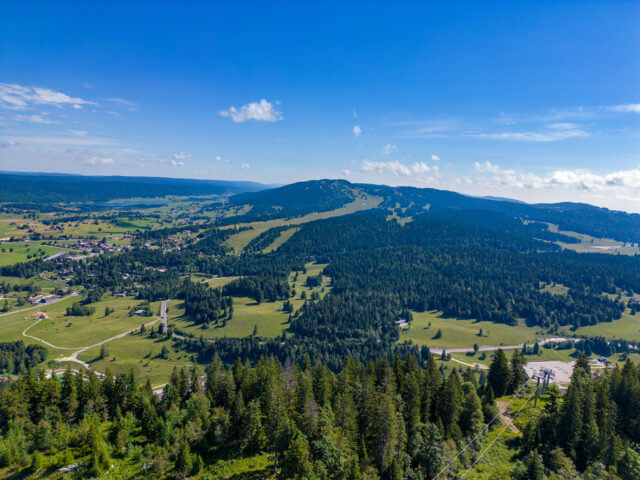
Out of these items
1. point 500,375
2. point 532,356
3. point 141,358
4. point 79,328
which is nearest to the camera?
point 500,375

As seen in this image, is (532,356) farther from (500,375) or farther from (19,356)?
(19,356)

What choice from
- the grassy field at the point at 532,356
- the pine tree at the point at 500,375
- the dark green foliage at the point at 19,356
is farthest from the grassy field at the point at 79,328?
the grassy field at the point at 532,356

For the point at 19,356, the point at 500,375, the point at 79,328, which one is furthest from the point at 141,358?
the point at 500,375

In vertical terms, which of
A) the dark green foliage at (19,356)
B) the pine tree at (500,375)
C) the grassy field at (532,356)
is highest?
the pine tree at (500,375)

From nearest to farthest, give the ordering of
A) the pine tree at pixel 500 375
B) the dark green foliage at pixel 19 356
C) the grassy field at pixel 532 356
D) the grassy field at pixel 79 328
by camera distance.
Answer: the pine tree at pixel 500 375
the dark green foliage at pixel 19 356
the grassy field at pixel 79 328
the grassy field at pixel 532 356

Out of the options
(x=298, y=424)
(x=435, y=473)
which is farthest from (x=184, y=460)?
(x=435, y=473)

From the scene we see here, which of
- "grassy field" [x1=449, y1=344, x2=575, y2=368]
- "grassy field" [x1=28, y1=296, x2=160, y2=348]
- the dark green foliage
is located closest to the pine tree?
"grassy field" [x1=449, y1=344, x2=575, y2=368]

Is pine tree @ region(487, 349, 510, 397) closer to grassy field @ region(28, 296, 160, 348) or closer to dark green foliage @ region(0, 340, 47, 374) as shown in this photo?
dark green foliage @ region(0, 340, 47, 374)

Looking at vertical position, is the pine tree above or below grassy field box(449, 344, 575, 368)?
above

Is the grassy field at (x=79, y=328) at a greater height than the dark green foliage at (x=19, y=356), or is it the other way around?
the dark green foliage at (x=19, y=356)

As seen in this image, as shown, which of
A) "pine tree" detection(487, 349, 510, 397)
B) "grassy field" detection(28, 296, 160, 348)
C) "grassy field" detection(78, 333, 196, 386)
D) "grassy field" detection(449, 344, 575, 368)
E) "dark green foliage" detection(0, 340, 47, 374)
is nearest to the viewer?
"pine tree" detection(487, 349, 510, 397)

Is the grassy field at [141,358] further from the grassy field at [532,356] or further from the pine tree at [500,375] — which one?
the grassy field at [532,356]
